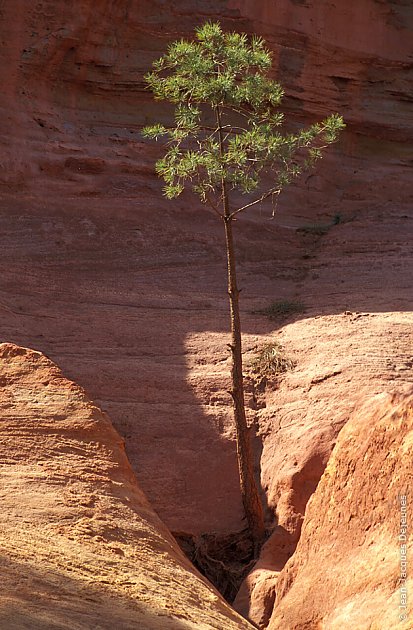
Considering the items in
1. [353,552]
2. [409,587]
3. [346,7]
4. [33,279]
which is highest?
[346,7]

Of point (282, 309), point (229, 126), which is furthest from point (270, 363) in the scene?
point (229, 126)

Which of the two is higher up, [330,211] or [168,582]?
[330,211]

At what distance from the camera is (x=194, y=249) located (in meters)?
18.5

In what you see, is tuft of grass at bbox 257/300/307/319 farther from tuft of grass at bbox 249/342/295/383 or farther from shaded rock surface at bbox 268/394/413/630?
shaded rock surface at bbox 268/394/413/630

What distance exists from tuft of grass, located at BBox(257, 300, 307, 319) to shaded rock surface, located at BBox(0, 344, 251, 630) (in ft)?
19.5

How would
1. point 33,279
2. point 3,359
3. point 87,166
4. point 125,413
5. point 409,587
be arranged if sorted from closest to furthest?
point 409,587, point 3,359, point 125,413, point 33,279, point 87,166

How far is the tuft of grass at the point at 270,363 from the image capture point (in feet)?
47.6

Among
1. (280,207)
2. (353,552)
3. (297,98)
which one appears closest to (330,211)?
(280,207)

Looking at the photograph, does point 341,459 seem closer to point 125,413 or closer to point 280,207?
point 125,413

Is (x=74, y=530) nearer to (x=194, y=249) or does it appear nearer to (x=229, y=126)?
(x=229, y=126)

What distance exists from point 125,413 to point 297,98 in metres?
9.56

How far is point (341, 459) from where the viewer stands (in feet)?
30.7

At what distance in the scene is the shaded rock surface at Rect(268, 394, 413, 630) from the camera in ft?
25.2

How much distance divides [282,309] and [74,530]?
8.12m
